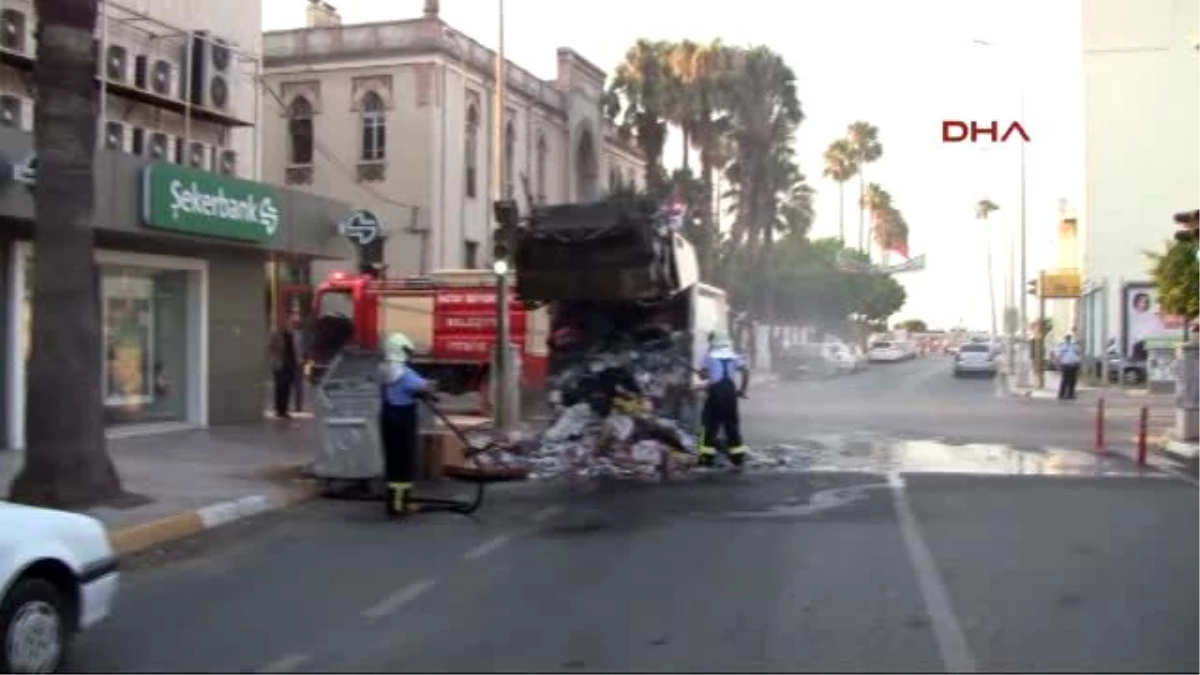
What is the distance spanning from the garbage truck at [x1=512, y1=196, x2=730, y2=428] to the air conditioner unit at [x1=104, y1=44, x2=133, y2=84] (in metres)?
7.41

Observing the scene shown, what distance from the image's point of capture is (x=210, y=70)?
2331 centimetres

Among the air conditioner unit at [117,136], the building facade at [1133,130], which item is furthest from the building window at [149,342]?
the building facade at [1133,130]

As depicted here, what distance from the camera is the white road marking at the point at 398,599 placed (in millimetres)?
8117

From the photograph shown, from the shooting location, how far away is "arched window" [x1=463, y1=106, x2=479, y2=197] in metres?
A: 40.9

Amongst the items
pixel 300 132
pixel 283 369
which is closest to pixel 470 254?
pixel 300 132

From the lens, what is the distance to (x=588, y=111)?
4966 cm

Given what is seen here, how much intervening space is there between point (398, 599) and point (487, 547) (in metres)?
2.18

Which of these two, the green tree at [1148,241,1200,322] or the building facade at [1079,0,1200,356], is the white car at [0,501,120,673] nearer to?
the green tree at [1148,241,1200,322]

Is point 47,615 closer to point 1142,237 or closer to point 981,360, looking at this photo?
point 981,360

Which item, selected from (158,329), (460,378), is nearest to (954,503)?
(158,329)

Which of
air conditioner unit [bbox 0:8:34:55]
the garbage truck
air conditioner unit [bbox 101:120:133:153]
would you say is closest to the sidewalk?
the garbage truck

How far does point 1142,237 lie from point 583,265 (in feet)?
155

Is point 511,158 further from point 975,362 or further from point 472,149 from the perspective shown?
point 975,362

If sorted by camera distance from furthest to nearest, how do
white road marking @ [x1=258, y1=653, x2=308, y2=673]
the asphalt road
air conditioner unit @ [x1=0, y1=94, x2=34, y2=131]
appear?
air conditioner unit @ [x1=0, y1=94, x2=34, y2=131]
the asphalt road
white road marking @ [x1=258, y1=653, x2=308, y2=673]
